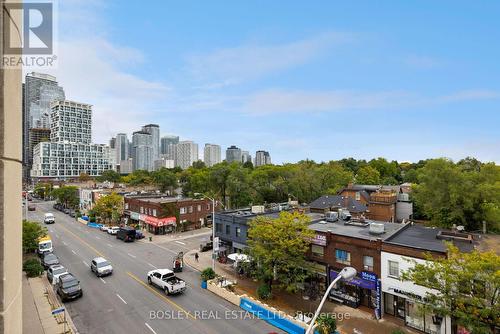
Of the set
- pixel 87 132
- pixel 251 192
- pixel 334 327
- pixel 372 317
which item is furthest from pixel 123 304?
pixel 87 132

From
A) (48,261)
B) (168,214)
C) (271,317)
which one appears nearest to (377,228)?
(271,317)

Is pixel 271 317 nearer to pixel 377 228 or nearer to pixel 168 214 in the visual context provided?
pixel 377 228

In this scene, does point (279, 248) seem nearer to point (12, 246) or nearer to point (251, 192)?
point (12, 246)

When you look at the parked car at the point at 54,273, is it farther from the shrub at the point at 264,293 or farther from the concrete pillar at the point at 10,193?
the concrete pillar at the point at 10,193

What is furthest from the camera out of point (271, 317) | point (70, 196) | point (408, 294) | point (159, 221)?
point (70, 196)

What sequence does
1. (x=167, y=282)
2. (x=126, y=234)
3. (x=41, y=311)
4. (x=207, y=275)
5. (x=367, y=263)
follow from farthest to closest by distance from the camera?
1. (x=126, y=234)
2. (x=207, y=275)
3. (x=167, y=282)
4. (x=367, y=263)
5. (x=41, y=311)

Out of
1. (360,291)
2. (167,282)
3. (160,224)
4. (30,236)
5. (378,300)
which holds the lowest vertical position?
(360,291)
